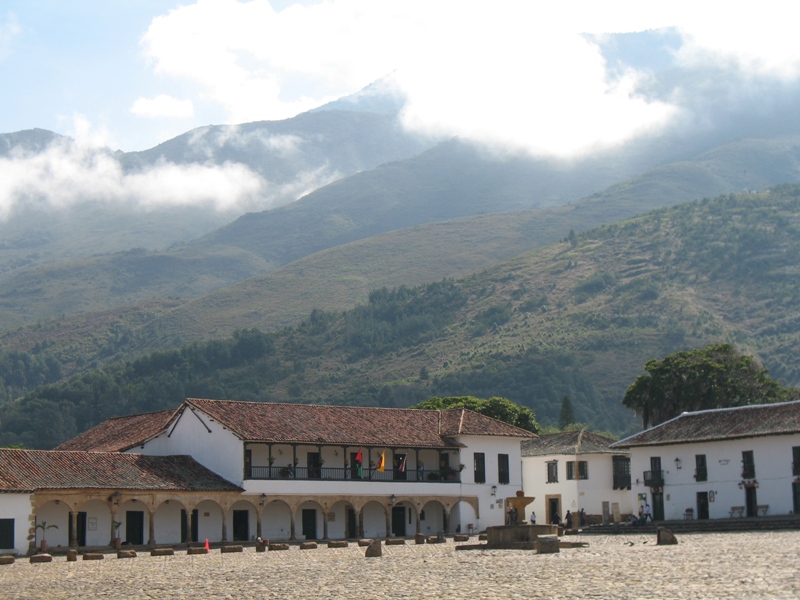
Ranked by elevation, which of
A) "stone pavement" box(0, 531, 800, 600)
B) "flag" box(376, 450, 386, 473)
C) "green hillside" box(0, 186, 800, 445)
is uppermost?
"green hillside" box(0, 186, 800, 445)

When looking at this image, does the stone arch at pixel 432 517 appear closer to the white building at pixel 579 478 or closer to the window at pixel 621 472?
the white building at pixel 579 478

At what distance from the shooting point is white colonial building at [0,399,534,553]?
47.7 meters

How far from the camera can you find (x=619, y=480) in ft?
219

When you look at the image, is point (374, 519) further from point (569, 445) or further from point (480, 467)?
point (569, 445)

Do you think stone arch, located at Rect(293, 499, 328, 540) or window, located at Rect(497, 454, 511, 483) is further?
window, located at Rect(497, 454, 511, 483)

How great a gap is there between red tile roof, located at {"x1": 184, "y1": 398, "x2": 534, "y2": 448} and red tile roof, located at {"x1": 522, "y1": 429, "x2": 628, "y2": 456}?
507 cm

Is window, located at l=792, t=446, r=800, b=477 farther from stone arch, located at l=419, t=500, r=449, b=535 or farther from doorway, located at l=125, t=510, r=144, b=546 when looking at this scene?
doorway, located at l=125, t=510, r=144, b=546

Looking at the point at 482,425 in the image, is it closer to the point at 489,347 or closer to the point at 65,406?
the point at 65,406

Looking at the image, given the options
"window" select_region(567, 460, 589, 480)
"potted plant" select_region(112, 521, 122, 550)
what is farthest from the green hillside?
"potted plant" select_region(112, 521, 122, 550)

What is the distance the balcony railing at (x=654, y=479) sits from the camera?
185ft

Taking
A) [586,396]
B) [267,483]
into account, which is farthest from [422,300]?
[267,483]

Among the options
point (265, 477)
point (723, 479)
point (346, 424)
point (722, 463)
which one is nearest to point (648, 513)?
point (723, 479)

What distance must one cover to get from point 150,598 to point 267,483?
82.6ft

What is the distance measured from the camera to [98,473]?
159 ft
